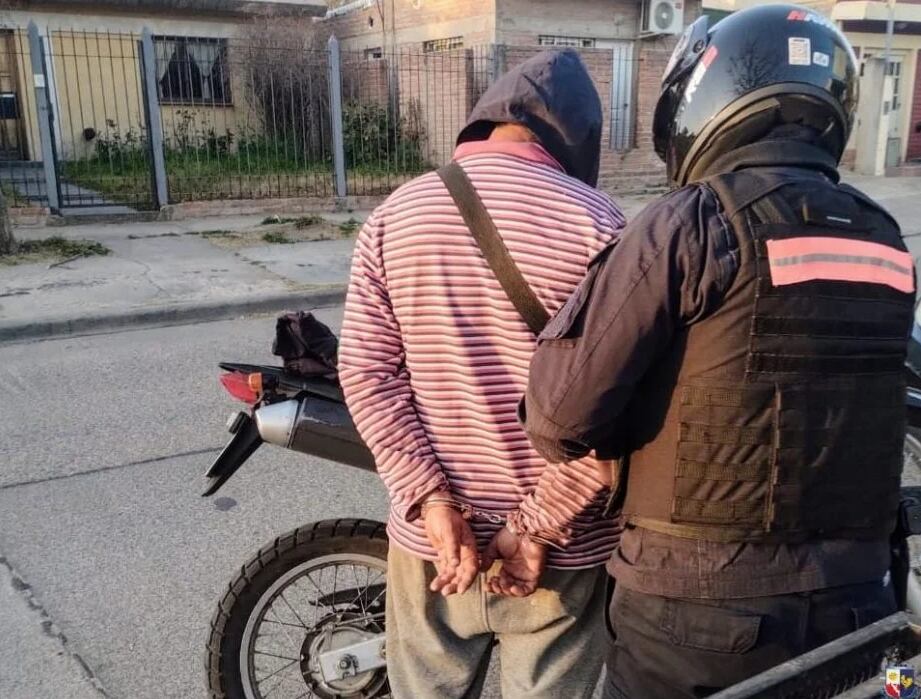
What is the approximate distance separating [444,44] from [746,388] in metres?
17.4

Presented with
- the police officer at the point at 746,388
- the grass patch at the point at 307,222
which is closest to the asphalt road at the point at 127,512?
the police officer at the point at 746,388

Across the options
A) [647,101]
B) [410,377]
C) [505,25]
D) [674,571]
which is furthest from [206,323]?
[647,101]

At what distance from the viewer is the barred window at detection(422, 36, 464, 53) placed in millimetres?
17188

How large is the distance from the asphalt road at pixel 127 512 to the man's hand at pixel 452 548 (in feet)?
4.90

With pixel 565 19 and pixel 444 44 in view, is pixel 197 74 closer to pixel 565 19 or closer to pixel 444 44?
pixel 444 44

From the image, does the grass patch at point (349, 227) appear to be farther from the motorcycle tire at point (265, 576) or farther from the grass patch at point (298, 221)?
Result: the motorcycle tire at point (265, 576)

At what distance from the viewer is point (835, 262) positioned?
1430mm

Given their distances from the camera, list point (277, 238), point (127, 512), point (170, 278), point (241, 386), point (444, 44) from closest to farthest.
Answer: point (241, 386)
point (127, 512)
point (170, 278)
point (277, 238)
point (444, 44)

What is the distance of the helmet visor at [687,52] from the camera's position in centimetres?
171

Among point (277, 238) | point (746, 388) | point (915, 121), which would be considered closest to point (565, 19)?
point (277, 238)

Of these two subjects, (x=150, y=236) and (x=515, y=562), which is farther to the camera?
(x=150, y=236)

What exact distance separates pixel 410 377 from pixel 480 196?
0.40m

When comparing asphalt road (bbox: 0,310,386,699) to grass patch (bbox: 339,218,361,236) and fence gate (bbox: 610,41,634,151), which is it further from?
fence gate (bbox: 610,41,634,151)

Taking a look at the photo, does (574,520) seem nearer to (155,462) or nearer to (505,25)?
(155,462)
